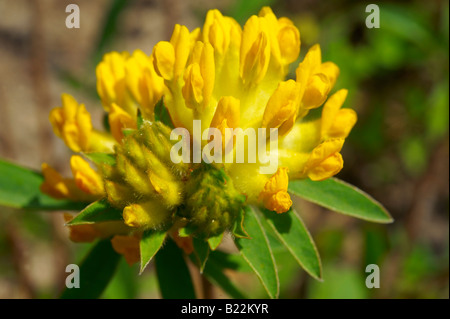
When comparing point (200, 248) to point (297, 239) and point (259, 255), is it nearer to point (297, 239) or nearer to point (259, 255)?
point (259, 255)

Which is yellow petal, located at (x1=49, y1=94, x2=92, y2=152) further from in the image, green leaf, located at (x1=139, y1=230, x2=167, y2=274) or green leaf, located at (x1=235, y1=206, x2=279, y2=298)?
green leaf, located at (x1=235, y1=206, x2=279, y2=298)

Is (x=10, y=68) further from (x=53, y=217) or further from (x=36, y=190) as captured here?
(x=36, y=190)

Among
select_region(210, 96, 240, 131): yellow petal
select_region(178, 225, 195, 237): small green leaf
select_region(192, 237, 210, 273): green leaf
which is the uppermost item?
select_region(210, 96, 240, 131): yellow petal

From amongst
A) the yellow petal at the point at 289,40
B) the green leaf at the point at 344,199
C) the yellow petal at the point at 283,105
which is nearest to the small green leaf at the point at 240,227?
the green leaf at the point at 344,199

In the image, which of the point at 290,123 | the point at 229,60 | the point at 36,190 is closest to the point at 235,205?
the point at 290,123

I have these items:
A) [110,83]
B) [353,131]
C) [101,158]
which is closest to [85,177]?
[101,158]

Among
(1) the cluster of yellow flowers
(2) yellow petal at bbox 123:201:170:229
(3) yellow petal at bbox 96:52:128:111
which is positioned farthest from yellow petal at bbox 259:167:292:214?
(3) yellow petal at bbox 96:52:128:111
